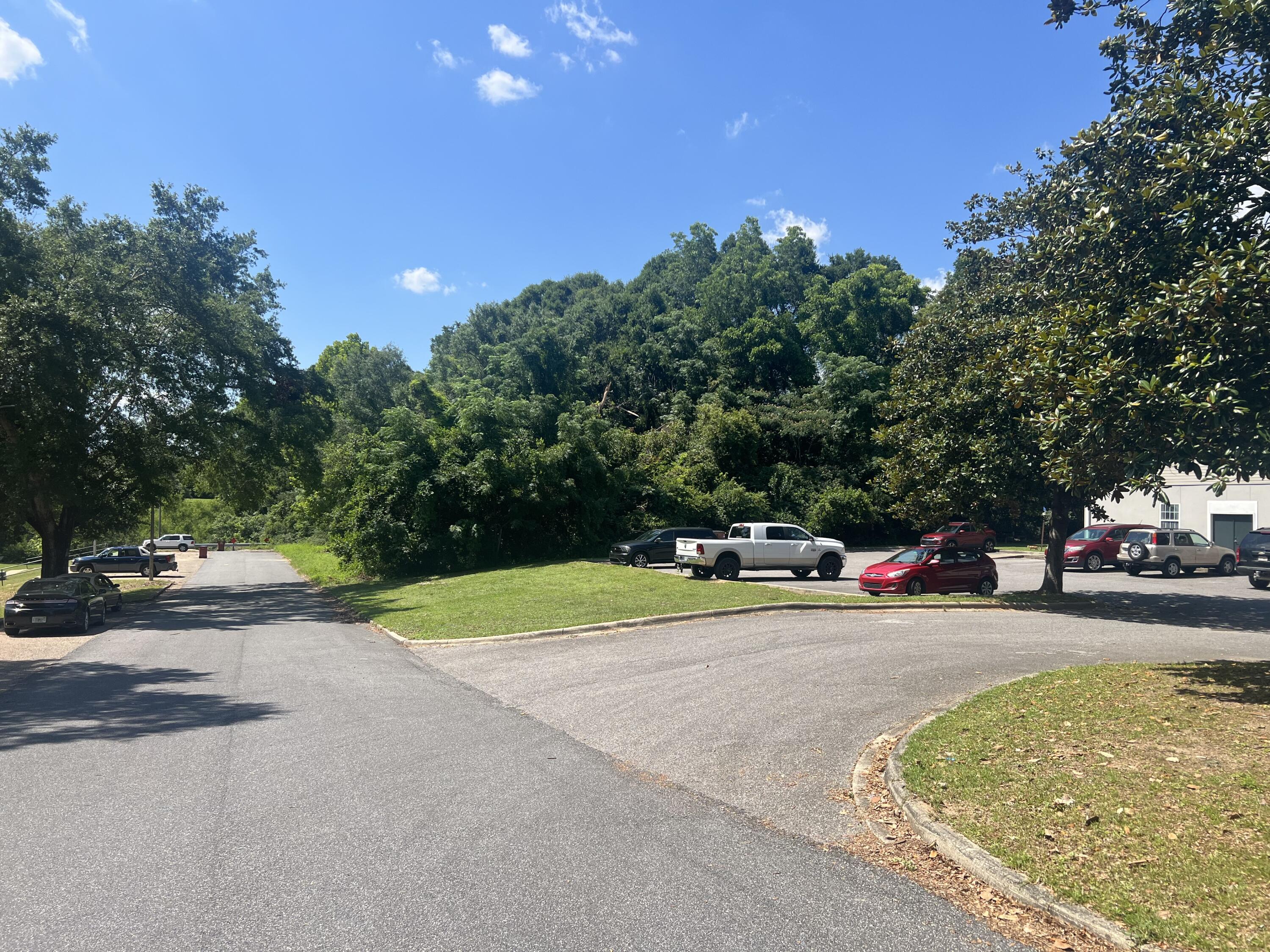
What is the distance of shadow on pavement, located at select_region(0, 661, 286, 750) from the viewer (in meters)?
8.63

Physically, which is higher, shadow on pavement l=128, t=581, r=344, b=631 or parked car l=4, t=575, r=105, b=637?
parked car l=4, t=575, r=105, b=637

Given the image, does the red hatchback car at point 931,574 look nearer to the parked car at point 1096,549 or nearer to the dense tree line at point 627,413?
the parked car at point 1096,549

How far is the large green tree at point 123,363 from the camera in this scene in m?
22.4

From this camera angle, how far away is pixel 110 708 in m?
10.0

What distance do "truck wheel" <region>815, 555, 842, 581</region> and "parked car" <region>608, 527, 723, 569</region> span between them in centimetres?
449

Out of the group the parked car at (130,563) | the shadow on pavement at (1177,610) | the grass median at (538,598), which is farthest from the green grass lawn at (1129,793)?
the parked car at (130,563)

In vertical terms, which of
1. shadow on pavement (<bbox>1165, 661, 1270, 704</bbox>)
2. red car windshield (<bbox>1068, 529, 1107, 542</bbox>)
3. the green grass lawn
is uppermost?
red car windshield (<bbox>1068, 529, 1107, 542</bbox>)

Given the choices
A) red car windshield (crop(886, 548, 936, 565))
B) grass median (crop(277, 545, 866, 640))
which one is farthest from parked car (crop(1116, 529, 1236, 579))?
grass median (crop(277, 545, 866, 640))

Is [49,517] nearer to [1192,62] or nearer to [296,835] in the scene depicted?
[296,835]

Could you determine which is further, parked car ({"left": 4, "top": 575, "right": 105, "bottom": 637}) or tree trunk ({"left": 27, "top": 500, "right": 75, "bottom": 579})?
tree trunk ({"left": 27, "top": 500, "right": 75, "bottom": 579})

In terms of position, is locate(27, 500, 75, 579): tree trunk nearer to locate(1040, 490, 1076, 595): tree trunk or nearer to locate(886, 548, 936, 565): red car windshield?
locate(886, 548, 936, 565): red car windshield

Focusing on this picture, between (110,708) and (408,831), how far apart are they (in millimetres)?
6918

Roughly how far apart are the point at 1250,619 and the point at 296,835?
19.2 meters

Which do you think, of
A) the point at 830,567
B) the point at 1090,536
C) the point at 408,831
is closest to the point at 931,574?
the point at 830,567
